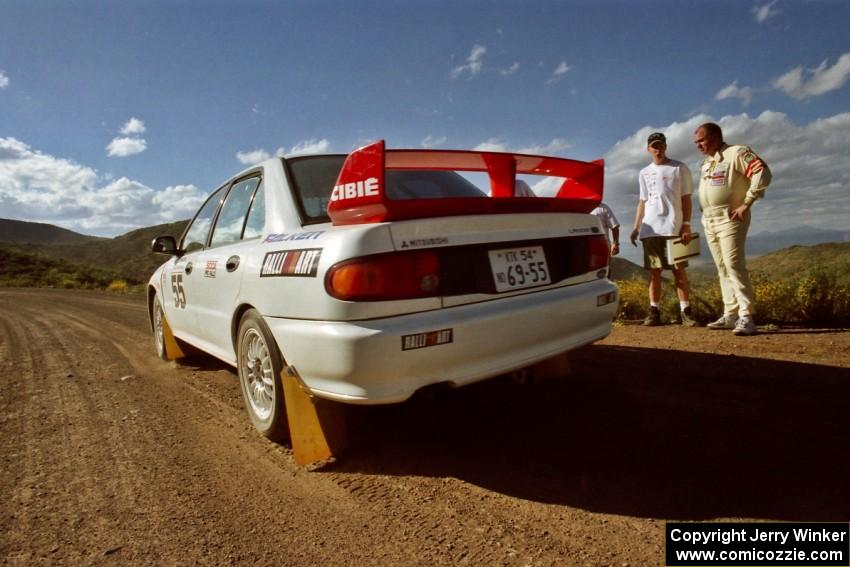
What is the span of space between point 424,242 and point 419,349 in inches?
17.2

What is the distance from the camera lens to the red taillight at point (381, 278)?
194 cm

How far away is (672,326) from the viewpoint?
17.3 ft

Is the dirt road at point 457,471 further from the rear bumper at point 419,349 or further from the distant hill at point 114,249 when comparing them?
the distant hill at point 114,249

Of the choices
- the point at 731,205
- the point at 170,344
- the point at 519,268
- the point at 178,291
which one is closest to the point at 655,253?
the point at 731,205

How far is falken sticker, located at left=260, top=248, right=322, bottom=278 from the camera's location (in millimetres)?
2070

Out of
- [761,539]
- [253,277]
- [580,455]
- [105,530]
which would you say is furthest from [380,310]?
[761,539]

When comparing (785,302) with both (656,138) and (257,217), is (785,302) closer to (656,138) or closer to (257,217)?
(656,138)

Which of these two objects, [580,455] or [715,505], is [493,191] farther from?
[715,505]

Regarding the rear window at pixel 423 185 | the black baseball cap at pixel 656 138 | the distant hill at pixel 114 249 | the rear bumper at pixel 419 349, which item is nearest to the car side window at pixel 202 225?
the rear window at pixel 423 185

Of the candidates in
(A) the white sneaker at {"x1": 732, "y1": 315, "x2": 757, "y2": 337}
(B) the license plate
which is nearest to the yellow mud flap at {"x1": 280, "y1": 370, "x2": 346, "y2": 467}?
(B) the license plate

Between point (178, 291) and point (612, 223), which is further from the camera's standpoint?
point (612, 223)

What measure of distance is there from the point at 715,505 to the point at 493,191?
1681 millimetres

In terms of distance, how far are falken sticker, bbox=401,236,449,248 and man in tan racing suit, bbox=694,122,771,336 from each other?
3561mm

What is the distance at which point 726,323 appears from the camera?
476 cm
